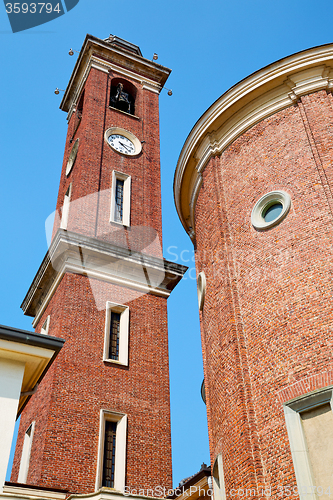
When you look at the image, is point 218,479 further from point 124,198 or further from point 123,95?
point 123,95

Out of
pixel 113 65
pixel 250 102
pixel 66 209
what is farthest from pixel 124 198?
pixel 250 102

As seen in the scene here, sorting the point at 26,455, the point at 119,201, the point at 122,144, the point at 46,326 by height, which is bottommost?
the point at 26,455

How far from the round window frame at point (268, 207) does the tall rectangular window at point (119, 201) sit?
37.2ft

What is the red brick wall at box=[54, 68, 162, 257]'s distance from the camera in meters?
23.1

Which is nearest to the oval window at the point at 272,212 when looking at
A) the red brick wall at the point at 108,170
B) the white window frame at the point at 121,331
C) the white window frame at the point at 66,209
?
the white window frame at the point at 121,331

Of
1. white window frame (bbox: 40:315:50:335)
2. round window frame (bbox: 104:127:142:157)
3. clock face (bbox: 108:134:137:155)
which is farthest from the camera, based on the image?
round window frame (bbox: 104:127:142:157)

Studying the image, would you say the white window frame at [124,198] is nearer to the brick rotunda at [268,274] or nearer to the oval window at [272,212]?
the brick rotunda at [268,274]

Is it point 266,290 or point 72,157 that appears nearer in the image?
point 266,290

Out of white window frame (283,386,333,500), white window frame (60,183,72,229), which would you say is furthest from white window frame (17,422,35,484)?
white window frame (283,386,333,500)

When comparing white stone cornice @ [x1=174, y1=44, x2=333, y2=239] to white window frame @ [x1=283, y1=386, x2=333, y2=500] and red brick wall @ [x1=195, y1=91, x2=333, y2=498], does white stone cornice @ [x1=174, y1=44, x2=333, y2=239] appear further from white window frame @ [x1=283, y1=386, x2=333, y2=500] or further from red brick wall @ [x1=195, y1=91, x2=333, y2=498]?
white window frame @ [x1=283, y1=386, x2=333, y2=500]

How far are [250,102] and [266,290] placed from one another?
5.79 m

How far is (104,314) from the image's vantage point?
19.9 m

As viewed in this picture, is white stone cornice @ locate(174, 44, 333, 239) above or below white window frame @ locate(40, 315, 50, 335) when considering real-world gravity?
above

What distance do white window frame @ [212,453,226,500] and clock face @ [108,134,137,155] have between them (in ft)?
57.6
